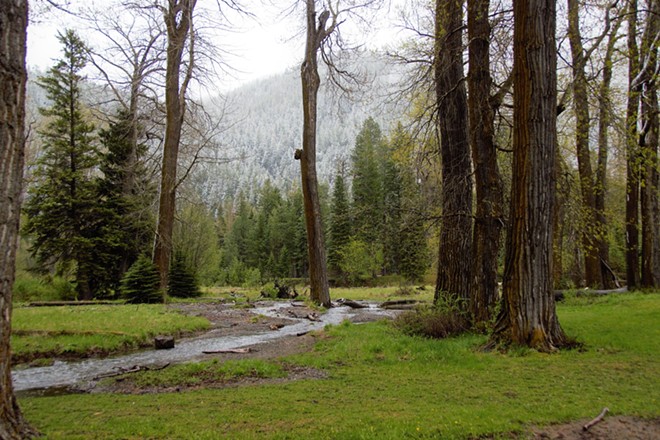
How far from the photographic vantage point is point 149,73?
56.2 feet

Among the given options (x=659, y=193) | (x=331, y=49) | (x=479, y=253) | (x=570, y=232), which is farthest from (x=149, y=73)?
(x=659, y=193)

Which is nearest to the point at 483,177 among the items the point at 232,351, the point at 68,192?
the point at 232,351

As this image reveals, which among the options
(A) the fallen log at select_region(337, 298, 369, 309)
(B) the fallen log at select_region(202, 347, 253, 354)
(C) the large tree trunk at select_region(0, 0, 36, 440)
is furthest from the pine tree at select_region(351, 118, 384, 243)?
(C) the large tree trunk at select_region(0, 0, 36, 440)

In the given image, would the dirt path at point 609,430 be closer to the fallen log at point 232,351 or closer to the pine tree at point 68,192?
the fallen log at point 232,351

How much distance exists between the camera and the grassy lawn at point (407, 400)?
3.54m

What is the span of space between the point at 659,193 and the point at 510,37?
10.1 m

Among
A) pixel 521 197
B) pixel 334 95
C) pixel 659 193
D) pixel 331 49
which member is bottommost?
pixel 521 197

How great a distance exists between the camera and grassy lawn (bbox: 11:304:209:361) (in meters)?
7.70

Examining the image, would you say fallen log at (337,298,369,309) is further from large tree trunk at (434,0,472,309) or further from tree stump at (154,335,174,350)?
Result: tree stump at (154,335,174,350)

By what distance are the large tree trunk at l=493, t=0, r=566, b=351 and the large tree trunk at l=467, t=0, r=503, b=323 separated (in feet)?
4.90

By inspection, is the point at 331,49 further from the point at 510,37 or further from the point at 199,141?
the point at 510,37

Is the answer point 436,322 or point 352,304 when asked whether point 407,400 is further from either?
point 352,304

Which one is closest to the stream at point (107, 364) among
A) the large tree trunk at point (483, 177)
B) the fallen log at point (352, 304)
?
the large tree trunk at point (483, 177)

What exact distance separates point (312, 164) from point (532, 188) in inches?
404
